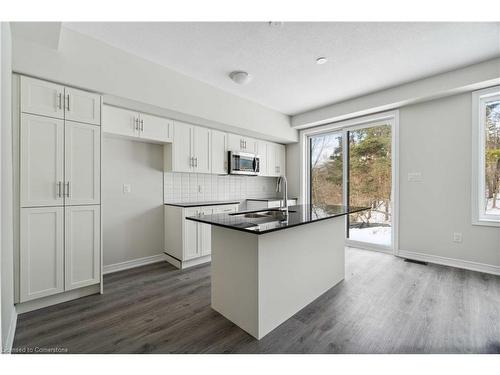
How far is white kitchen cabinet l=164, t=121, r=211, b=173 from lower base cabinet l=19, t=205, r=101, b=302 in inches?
49.3

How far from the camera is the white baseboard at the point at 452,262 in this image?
9.77ft

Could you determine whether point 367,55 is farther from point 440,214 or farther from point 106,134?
point 106,134

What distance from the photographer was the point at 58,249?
87.8 inches

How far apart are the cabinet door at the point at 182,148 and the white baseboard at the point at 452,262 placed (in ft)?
11.9

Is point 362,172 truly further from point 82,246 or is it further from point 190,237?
point 82,246

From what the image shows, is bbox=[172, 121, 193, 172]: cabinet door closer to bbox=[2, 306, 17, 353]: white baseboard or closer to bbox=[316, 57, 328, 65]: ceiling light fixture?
bbox=[316, 57, 328, 65]: ceiling light fixture

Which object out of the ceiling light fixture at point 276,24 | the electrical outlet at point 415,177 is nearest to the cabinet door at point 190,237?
the ceiling light fixture at point 276,24

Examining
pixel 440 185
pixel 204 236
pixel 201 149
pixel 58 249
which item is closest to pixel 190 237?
pixel 204 236

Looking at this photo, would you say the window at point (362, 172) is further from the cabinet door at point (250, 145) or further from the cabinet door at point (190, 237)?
the cabinet door at point (190, 237)

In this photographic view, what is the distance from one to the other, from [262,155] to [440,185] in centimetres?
291
